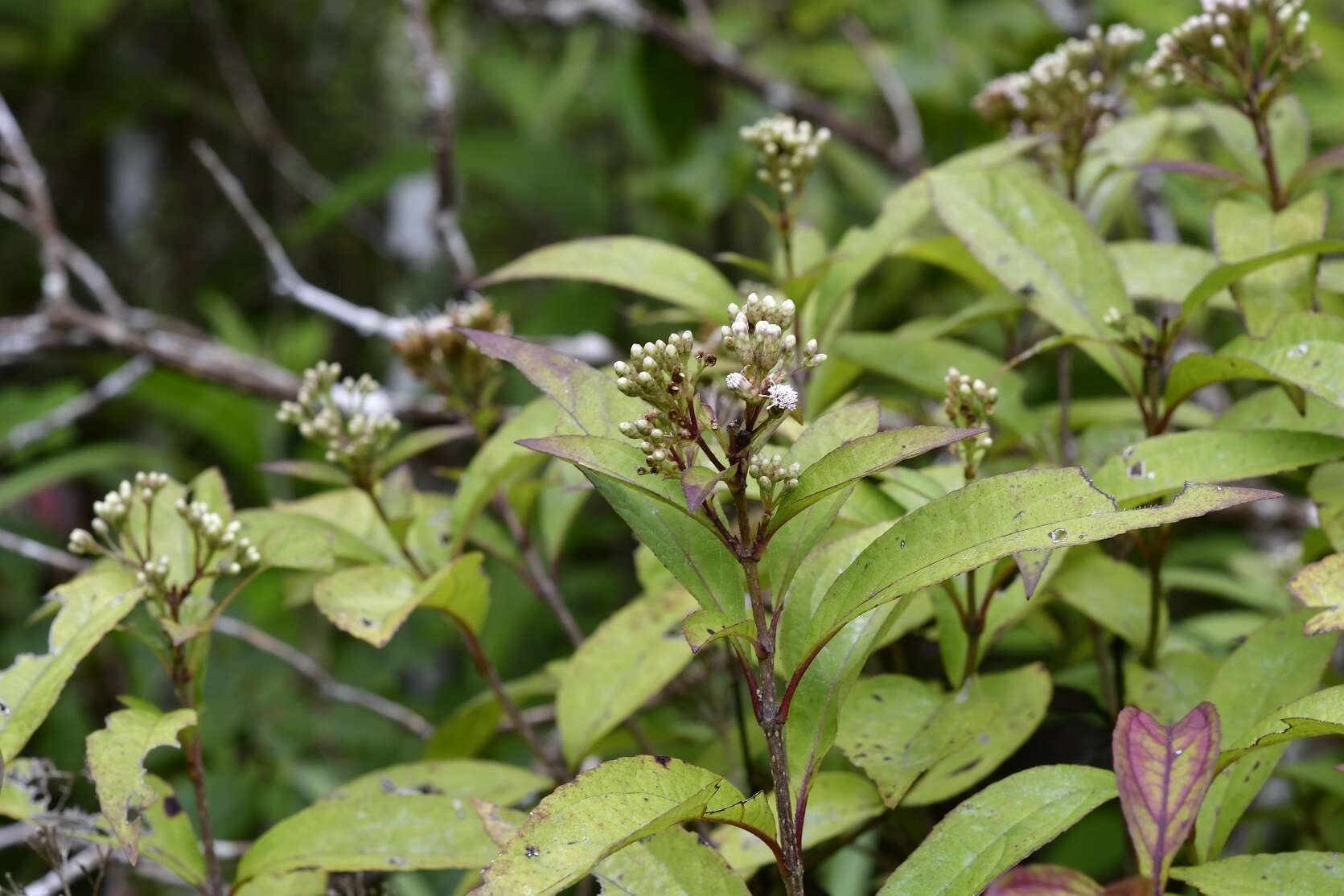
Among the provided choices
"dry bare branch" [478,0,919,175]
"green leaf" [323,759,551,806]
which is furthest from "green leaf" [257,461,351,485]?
"dry bare branch" [478,0,919,175]

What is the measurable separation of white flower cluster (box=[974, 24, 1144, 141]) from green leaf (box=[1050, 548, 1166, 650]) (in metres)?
0.39

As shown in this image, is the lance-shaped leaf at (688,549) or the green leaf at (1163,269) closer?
the lance-shaped leaf at (688,549)

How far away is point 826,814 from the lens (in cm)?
78

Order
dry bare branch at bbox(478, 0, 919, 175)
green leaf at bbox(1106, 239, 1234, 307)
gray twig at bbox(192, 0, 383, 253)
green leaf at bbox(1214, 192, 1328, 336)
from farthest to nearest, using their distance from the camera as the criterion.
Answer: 1. gray twig at bbox(192, 0, 383, 253)
2. dry bare branch at bbox(478, 0, 919, 175)
3. green leaf at bbox(1106, 239, 1234, 307)
4. green leaf at bbox(1214, 192, 1328, 336)

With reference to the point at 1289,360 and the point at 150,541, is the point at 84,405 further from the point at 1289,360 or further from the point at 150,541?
the point at 1289,360

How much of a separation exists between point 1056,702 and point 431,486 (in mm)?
2520

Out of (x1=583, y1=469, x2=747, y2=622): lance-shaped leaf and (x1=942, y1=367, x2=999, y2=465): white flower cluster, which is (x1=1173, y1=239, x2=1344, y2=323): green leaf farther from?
(x1=583, y1=469, x2=747, y2=622): lance-shaped leaf

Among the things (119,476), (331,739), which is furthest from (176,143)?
(331,739)

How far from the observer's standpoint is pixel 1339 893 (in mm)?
593

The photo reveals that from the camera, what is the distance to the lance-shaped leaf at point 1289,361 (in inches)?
27.8

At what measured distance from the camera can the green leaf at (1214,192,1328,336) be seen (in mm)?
857

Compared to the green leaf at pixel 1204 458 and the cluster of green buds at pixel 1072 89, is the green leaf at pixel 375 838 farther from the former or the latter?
the cluster of green buds at pixel 1072 89

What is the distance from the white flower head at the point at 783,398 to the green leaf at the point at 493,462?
1.15 ft

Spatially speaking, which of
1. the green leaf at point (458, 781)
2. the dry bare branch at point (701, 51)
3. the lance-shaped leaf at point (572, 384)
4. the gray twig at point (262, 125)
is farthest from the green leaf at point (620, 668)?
the gray twig at point (262, 125)
